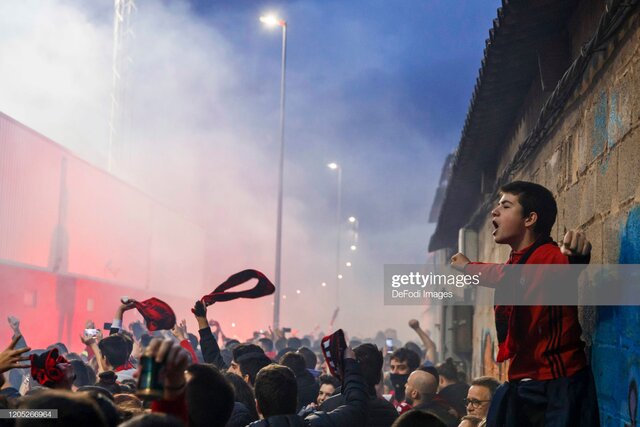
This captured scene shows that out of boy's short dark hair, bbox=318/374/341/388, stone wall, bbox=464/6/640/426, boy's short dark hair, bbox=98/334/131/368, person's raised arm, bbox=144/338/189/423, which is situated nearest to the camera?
person's raised arm, bbox=144/338/189/423

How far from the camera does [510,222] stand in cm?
402

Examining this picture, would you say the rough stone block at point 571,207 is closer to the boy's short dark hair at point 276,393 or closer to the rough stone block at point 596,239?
the rough stone block at point 596,239

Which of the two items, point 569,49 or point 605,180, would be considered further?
point 569,49

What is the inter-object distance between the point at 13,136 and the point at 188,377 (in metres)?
17.4

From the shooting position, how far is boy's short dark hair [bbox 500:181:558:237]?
13.2ft

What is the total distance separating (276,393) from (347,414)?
0.46m

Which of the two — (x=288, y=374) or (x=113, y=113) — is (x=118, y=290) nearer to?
(x=113, y=113)

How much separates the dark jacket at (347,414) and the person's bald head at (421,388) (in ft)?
6.50

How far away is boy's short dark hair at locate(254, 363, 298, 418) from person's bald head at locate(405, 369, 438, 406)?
2.39m

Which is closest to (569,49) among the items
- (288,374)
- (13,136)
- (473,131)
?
(473,131)

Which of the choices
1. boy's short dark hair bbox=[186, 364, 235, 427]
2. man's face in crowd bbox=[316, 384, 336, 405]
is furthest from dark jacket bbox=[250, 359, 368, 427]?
man's face in crowd bbox=[316, 384, 336, 405]

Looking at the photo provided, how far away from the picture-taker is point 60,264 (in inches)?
880

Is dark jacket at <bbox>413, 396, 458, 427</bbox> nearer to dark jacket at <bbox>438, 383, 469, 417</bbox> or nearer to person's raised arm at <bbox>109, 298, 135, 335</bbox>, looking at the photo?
dark jacket at <bbox>438, 383, 469, 417</bbox>

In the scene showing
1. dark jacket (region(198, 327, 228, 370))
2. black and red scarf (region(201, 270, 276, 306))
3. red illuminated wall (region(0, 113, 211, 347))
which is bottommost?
dark jacket (region(198, 327, 228, 370))
